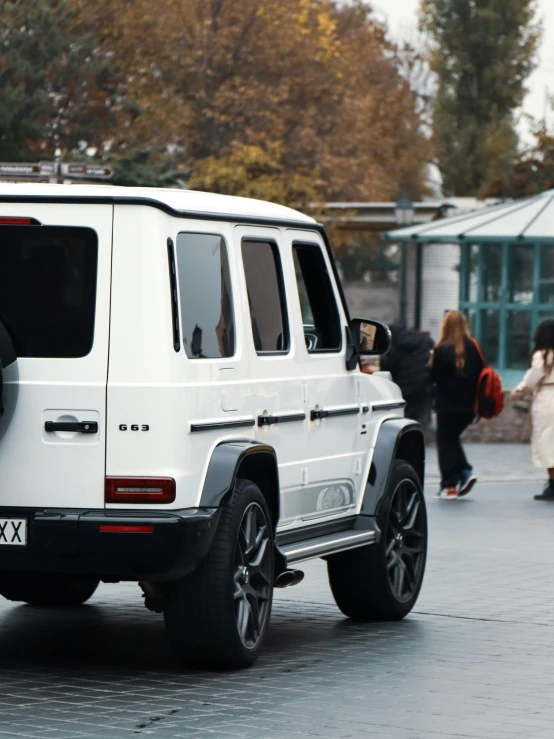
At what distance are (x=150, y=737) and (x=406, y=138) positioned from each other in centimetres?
6206

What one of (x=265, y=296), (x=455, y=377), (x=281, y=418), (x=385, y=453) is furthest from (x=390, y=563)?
(x=455, y=377)

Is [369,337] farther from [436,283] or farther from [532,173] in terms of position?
[436,283]

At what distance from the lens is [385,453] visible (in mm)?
9094

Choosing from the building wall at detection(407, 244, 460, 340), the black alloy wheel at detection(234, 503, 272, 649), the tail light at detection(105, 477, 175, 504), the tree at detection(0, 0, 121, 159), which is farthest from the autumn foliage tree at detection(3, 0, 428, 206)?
the tail light at detection(105, 477, 175, 504)

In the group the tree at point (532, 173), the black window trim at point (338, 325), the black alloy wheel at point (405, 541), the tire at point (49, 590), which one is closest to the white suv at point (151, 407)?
the black window trim at point (338, 325)

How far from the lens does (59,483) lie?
22.9 ft

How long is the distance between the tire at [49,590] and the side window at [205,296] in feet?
7.24

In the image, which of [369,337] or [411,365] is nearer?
[369,337]

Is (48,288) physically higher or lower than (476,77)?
lower

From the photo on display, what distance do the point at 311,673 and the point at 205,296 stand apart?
165 centimetres

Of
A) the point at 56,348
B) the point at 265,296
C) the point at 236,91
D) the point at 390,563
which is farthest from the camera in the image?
the point at 236,91

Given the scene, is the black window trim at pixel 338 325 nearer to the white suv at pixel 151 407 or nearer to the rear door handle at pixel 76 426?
the white suv at pixel 151 407

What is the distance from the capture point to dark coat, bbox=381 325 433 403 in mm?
19875

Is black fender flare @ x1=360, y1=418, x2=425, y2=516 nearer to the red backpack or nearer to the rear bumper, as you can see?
the rear bumper
